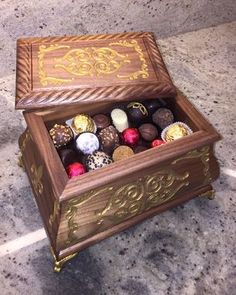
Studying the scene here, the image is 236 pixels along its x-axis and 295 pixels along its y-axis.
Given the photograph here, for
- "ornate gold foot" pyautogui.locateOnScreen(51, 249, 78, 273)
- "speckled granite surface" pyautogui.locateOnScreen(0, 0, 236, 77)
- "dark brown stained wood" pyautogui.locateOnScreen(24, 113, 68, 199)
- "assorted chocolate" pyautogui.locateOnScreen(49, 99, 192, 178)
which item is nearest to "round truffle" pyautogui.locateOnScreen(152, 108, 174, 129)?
"assorted chocolate" pyautogui.locateOnScreen(49, 99, 192, 178)

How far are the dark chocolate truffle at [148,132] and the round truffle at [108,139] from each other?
81 millimetres

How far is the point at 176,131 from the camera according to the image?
1096mm

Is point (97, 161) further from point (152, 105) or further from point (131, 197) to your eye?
point (152, 105)

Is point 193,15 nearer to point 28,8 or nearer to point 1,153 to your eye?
point 28,8

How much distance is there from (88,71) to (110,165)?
294 millimetres

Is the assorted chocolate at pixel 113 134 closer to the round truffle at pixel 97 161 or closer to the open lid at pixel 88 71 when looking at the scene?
the round truffle at pixel 97 161

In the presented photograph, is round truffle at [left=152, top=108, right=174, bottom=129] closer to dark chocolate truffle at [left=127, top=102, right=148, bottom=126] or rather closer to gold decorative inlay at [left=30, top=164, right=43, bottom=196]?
dark chocolate truffle at [left=127, top=102, right=148, bottom=126]

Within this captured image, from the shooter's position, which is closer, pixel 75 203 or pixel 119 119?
pixel 75 203

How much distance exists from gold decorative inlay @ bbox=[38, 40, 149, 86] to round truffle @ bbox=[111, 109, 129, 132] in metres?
0.13

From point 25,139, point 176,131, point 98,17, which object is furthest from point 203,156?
point 98,17

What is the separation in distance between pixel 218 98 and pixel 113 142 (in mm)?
724

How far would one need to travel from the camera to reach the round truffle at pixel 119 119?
3.83ft

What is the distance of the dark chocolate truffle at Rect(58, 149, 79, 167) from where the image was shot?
1077mm

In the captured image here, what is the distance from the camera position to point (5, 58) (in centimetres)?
166
